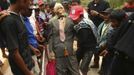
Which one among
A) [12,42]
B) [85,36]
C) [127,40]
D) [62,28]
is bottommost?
[85,36]

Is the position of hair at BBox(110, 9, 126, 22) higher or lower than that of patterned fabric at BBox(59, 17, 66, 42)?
higher

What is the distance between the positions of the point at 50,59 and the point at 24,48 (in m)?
3.96

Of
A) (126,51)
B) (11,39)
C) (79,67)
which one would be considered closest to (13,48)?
(11,39)

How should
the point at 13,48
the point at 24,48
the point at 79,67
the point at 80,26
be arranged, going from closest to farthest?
the point at 13,48, the point at 24,48, the point at 80,26, the point at 79,67

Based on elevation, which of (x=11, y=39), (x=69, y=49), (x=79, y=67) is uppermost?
(x=11, y=39)

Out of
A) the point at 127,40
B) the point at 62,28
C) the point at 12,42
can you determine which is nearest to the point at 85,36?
the point at 62,28

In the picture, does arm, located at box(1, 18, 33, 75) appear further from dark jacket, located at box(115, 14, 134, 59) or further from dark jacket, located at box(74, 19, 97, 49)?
dark jacket, located at box(74, 19, 97, 49)

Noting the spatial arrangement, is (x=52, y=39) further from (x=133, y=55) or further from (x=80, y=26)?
(x=133, y=55)

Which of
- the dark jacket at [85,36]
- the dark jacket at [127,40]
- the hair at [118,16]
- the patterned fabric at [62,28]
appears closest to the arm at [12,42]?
the dark jacket at [127,40]

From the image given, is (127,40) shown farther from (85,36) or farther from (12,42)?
(85,36)

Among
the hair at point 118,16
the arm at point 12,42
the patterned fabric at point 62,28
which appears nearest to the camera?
the arm at point 12,42

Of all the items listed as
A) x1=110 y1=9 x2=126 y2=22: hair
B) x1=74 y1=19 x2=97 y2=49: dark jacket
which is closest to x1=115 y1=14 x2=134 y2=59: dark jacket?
x1=110 y1=9 x2=126 y2=22: hair

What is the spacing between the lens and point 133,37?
162 inches

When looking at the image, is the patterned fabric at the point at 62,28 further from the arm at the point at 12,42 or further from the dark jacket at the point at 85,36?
the arm at the point at 12,42
